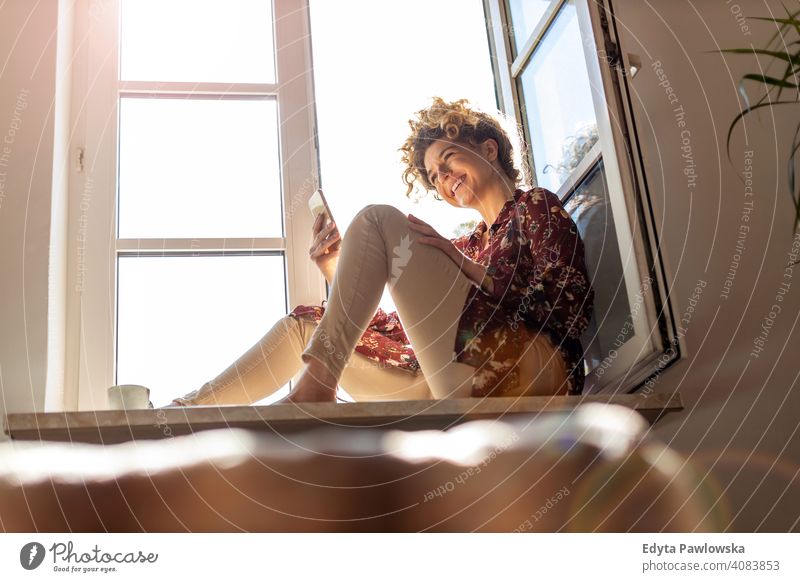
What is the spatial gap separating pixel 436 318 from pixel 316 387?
0.63 ft

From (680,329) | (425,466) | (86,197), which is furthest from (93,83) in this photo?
(680,329)

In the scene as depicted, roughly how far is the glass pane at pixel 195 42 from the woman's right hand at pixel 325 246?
448 mm

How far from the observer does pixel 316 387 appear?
1.26 m

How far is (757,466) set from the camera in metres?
1.30

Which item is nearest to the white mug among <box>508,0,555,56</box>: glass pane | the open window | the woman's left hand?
the open window

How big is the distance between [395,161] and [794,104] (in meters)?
0.70

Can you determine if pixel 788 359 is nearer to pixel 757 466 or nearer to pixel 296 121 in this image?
pixel 757 466

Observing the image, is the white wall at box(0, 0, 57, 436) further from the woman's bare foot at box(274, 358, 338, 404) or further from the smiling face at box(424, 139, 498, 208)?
the smiling face at box(424, 139, 498, 208)

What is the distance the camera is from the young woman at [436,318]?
130cm

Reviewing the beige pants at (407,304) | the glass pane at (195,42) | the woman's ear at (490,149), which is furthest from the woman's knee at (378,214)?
the glass pane at (195,42)

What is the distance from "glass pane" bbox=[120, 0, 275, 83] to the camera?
1864 mm

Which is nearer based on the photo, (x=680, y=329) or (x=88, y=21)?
(x=680, y=329)
